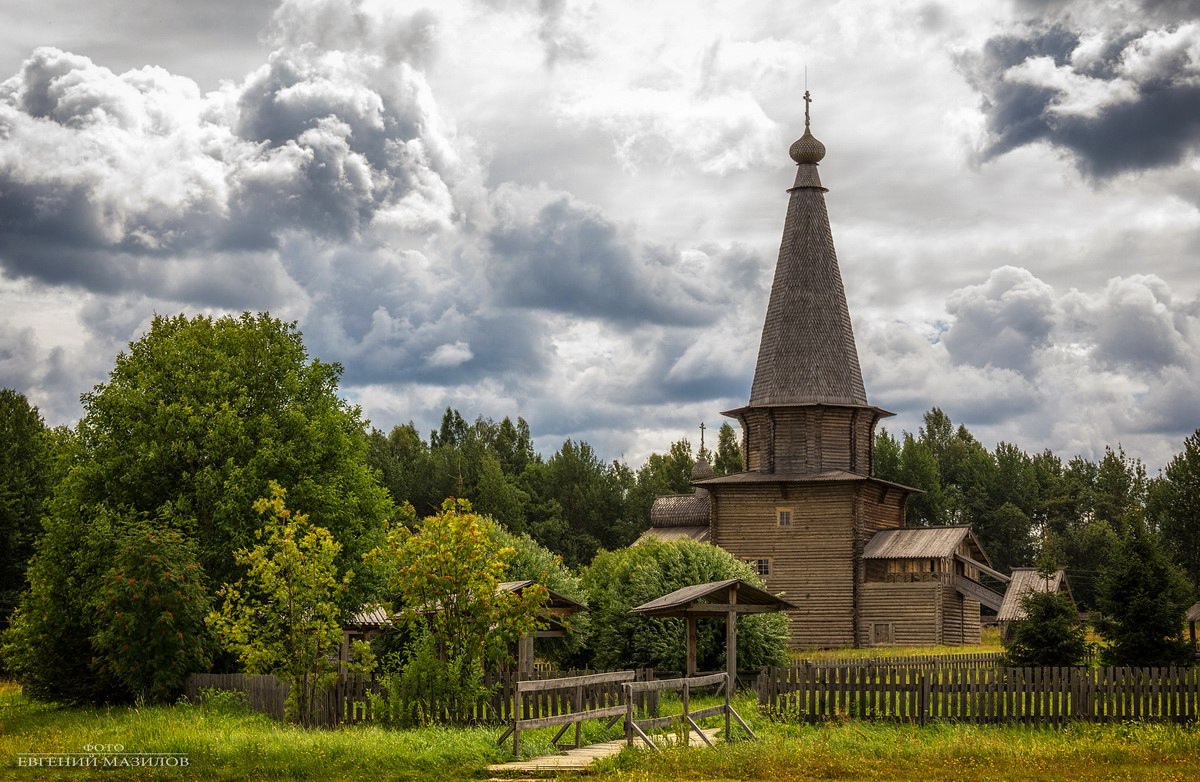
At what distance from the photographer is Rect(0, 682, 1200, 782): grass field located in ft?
56.3

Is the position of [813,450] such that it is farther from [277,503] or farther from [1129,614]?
[277,503]

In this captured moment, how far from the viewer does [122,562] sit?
28250mm

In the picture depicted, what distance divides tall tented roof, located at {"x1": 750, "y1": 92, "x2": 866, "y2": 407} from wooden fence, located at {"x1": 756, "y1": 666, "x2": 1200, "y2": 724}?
37.4 metres

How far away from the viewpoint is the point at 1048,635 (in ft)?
95.3

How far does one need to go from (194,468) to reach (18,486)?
21378mm

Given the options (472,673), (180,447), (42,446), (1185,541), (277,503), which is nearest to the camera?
(472,673)

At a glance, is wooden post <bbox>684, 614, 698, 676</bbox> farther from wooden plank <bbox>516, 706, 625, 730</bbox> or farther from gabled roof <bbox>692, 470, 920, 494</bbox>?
gabled roof <bbox>692, 470, 920, 494</bbox>

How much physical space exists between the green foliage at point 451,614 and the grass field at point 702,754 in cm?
110

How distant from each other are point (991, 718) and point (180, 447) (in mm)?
21155

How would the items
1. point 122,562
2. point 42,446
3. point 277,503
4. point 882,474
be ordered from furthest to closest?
1. point 882,474
2. point 42,446
3. point 122,562
4. point 277,503

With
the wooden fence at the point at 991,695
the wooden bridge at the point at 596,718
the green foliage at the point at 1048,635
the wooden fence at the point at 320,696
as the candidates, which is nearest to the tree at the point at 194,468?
the wooden fence at the point at 320,696

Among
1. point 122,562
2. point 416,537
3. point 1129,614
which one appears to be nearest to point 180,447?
point 122,562

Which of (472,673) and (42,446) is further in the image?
(42,446)

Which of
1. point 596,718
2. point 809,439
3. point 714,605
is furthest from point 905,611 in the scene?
point 596,718
